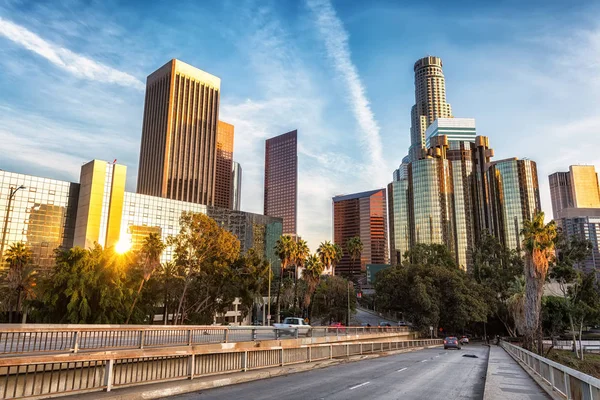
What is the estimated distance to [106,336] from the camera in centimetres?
1252

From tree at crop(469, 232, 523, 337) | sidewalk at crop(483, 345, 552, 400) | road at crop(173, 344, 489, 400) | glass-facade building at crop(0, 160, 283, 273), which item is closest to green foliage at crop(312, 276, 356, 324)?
glass-facade building at crop(0, 160, 283, 273)

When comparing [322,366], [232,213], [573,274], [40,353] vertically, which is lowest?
[322,366]

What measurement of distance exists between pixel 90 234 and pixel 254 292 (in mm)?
47334

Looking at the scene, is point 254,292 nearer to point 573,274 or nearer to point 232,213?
point 573,274

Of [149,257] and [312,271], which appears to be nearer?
[149,257]

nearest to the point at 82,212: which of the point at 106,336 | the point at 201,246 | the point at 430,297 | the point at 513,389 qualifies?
the point at 201,246

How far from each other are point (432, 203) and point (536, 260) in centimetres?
15916

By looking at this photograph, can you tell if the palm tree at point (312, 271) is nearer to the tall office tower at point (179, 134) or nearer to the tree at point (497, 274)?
the tree at point (497, 274)

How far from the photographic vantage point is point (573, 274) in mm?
70312

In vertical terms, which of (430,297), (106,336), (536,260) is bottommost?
(106,336)

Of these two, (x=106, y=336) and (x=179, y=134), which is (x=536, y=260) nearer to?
(x=106, y=336)

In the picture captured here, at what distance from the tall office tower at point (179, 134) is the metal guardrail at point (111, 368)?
564ft

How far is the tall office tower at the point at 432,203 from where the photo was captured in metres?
190

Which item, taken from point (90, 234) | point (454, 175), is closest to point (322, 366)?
point (90, 234)
